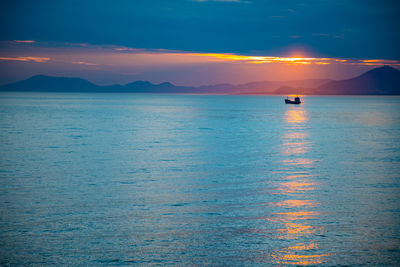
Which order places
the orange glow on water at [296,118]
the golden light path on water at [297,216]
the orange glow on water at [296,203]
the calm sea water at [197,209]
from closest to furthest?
1. the golden light path on water at [297,216]
2. the calm sea water at [197,209]
3. the orange glow on water at [296,203]
4. the orange glow on water at [296,118]

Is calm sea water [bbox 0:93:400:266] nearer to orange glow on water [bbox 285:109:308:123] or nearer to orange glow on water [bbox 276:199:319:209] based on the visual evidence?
orange glow on water [bbox 276:199:319:209]

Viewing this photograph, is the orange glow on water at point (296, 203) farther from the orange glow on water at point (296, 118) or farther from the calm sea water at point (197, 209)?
the orange glow on water at point (296, 118)

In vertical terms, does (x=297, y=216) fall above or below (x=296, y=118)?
above

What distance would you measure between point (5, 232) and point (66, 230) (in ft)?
5.08

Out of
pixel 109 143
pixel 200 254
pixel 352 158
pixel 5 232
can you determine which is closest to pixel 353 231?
pixel 200 254

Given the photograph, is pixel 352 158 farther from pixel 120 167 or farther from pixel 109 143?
pixel 109 143

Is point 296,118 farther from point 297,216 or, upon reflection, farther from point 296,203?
point 297,216

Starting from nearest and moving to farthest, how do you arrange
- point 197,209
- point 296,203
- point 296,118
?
point 197,209, point 296,203, point 296,118

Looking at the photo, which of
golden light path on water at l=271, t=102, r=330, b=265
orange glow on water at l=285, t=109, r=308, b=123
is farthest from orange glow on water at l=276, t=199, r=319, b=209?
orange glow on water at l=285, t=109, r=308, b=123

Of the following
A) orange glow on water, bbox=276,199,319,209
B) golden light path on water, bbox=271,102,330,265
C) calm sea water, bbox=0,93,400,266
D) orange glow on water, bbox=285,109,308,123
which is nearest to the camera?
golden light path on water, bbox=271,102,330,265

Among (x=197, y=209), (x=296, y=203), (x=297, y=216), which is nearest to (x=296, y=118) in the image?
(x=296, y=203)

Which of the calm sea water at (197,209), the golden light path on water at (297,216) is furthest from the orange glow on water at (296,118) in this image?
the golden light path on water at (297,216)

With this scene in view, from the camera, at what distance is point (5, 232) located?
1027cm

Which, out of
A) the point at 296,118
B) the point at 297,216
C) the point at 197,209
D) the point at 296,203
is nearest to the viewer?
the point at 297,216
